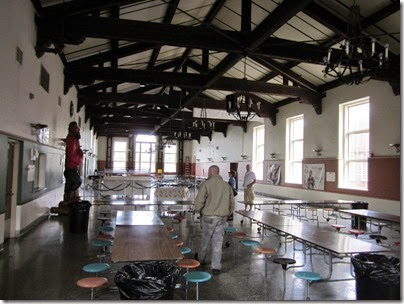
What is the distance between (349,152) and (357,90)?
6.93 feet

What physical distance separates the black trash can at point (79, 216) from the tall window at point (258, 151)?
11.6 metres

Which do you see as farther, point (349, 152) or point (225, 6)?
point (349, 152)

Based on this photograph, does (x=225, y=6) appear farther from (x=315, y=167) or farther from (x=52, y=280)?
(x=52, y=280)

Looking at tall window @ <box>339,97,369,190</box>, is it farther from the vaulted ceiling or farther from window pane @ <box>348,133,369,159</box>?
the vaulted ceiling

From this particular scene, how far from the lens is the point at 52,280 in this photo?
Result: 391 centimetres

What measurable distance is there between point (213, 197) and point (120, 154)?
26.0 m

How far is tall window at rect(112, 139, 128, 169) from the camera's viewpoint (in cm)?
2914

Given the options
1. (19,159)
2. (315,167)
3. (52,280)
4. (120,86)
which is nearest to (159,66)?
(120,86)

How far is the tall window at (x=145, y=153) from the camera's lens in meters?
29.5

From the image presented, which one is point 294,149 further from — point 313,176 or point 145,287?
point 145,287

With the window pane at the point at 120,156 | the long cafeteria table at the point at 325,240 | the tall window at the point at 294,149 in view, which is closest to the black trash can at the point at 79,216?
the long cafeteria table at the point at 325,240

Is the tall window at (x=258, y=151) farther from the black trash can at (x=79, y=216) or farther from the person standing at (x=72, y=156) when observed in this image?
the black trash can at (x=79, y=216)

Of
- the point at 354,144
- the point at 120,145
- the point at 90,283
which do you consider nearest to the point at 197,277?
the point at 90,283

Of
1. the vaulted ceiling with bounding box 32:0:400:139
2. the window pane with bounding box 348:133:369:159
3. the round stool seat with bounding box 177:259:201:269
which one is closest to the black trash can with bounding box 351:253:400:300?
the round stool seat with bounding box 177:259:201:269
